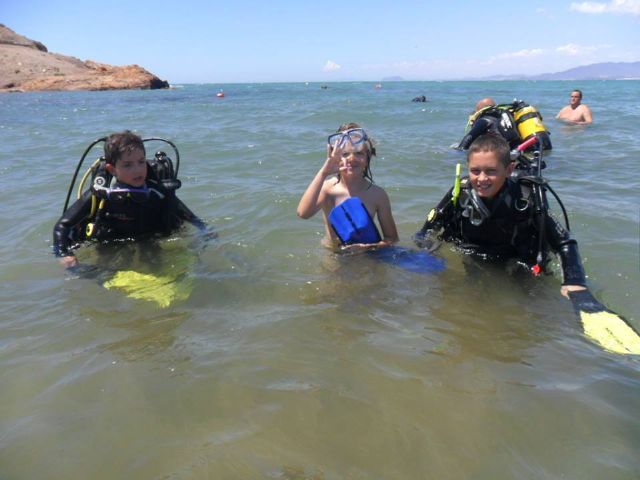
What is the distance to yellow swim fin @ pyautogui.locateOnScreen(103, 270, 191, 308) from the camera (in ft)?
Result: 10.7

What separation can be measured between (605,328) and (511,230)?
41.1 inches

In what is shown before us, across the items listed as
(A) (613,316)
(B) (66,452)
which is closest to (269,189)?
(A) (613,316)

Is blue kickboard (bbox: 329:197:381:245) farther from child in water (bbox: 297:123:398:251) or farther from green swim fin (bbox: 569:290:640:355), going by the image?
green swim fin (bbox: 569:290:640:355)

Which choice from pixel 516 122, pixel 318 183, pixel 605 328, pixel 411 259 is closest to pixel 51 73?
pixel 516 122

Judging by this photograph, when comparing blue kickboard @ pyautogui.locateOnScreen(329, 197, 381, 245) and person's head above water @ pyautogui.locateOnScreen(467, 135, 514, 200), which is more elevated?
person's head above water @ pyautogui.locateOnScreen(467, 135, 514, 200)

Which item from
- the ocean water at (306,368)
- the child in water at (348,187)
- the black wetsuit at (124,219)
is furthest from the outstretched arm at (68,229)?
the child in water at (348,187)

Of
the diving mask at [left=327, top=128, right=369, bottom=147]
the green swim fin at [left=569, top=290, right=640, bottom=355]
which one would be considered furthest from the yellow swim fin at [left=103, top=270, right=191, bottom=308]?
the green swim fin at [left=569, top=290, right=640, bottom=355]

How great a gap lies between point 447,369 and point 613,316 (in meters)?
1.26

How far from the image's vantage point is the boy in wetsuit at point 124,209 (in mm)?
3850

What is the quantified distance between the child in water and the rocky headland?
50.8 m

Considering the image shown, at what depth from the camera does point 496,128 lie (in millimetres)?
7828

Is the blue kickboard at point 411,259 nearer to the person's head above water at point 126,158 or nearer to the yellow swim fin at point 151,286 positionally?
the yellow swim fin at point 151,286

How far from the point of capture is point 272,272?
153 inches

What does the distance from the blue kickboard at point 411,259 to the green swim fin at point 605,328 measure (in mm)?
1009
